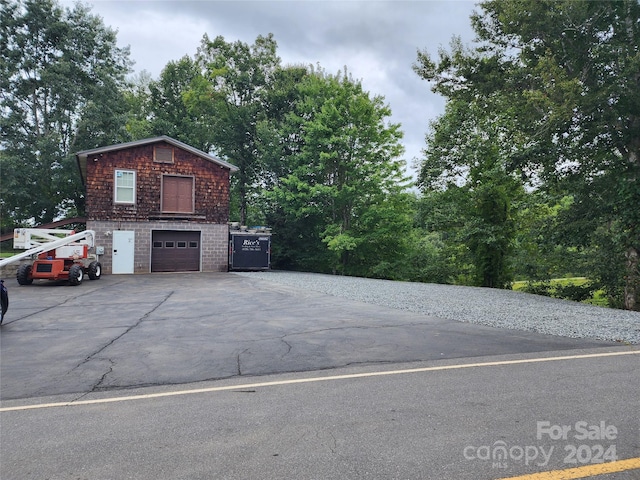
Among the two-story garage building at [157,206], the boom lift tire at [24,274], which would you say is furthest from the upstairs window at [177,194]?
the boom lift tire at [24,274]

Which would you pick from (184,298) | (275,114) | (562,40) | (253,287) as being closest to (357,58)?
(275,114)

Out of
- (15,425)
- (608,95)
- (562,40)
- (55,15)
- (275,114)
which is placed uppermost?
(55,15)

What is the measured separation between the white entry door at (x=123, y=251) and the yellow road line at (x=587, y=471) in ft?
65.8

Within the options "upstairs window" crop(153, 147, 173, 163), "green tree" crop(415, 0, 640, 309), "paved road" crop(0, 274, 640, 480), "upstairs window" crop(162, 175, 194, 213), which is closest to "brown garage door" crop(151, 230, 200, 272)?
"upstairs window" crop(162, 175, 194, 213)

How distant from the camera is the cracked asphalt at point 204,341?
4891 mm

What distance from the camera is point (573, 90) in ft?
37.9

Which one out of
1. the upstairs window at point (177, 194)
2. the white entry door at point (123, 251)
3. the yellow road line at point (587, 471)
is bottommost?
the yellow road line at point (587, 471)

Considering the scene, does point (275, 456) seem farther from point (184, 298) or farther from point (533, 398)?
point (184, 298)

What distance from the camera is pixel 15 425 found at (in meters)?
3.43

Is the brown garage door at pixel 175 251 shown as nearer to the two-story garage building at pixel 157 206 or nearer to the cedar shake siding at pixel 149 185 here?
the two-story garage building at pixel 157 206

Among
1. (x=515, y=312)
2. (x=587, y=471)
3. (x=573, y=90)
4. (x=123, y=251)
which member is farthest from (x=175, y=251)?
(x=587, y=471)

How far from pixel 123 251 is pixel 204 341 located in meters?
15.2

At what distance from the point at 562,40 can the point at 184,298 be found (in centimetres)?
1470

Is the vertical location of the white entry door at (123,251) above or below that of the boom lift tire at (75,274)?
above
